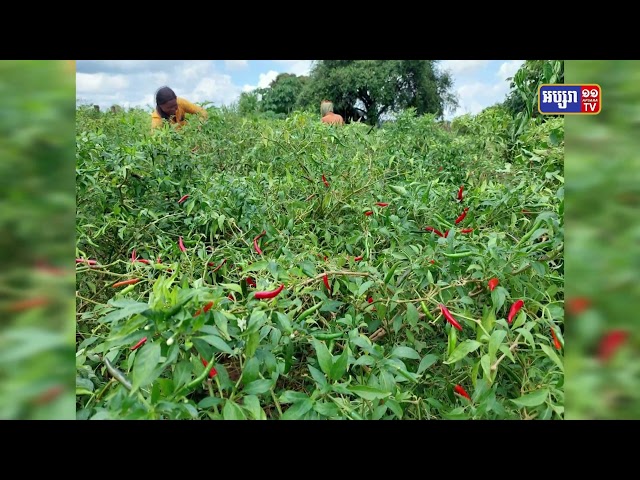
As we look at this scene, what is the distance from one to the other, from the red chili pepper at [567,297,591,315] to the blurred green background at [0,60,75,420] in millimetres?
615

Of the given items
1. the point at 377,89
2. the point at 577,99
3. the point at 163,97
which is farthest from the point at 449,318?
the point at 377,89

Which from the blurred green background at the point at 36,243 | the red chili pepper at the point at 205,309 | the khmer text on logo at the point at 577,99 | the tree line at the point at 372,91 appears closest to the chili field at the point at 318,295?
the red chili pepper at the point at 205,309

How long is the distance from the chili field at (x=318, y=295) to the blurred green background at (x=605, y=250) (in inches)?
7.1

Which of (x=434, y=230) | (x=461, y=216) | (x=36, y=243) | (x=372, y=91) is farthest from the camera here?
(x=372, y=91)

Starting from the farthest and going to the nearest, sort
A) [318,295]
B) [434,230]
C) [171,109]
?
[171,109], [434,230], [318,295]

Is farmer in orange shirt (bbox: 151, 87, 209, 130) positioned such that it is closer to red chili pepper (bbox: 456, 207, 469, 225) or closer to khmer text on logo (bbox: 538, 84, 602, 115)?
Result: red chili pepper (bbox: 456, 207, 469, 225)

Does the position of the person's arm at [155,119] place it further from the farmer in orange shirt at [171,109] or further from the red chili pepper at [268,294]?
the red chili pepper at [268,294]

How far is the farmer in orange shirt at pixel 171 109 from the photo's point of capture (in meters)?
3.80

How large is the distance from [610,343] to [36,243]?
26.6 inches

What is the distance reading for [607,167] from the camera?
21.3 inches

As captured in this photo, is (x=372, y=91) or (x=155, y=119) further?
(x=372, y=91)

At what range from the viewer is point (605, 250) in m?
0.55

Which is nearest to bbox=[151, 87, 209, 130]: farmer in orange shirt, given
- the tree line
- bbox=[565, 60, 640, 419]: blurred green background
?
the tree line

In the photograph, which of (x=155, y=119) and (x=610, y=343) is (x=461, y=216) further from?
(x=155, y=119)
